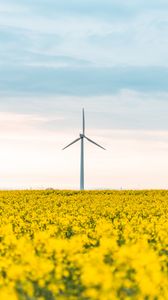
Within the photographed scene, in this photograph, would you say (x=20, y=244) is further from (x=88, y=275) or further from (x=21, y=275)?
(x=88, y=275)

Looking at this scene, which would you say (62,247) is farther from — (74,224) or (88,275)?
(74,224)

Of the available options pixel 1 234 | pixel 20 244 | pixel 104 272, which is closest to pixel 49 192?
pixel 1 234

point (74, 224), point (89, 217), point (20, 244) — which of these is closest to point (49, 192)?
point (89, 217)

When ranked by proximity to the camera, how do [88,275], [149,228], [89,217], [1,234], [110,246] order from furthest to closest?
[89,217], [149,228], [1,234], [110,246], [88,275]

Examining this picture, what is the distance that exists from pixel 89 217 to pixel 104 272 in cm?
1868

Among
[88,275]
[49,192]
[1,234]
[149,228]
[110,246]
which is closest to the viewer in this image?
[88,275]

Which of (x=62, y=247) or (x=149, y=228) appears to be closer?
(x=62, y=247)

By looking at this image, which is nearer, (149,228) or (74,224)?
(149,228)

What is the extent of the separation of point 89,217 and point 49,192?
1121 inches

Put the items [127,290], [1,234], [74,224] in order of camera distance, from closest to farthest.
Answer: [127,290] → [1,234] → [74,224]

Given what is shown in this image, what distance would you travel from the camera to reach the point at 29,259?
11.7 metres

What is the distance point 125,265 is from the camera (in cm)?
1138

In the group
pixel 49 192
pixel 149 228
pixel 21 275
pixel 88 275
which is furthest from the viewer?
pixel 49 192

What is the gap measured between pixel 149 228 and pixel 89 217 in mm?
6468
